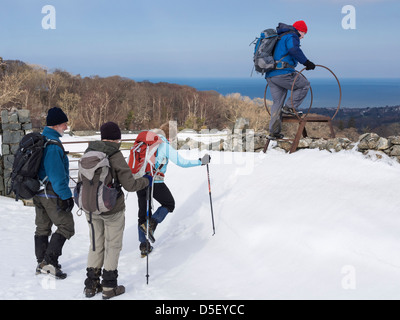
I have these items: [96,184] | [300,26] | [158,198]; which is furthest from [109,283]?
[300,26]

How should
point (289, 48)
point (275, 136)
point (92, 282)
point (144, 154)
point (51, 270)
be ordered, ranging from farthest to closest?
1. point (275, 136)
2. point (289, 48)
3. point (144, 154)
4. point (51, 270)
5. point (92, 282)

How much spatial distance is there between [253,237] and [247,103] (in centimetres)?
4112

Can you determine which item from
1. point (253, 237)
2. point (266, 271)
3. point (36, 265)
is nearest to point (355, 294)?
point (266, 271)

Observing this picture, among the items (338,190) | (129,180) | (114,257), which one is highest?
(129,180)

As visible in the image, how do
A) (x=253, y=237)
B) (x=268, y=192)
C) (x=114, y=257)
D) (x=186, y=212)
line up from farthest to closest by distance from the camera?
A: (x=186, y=212) → (x=268, y=192) → (x=253, y=237) → (x=114, y=257)

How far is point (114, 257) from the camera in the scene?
4414 mm

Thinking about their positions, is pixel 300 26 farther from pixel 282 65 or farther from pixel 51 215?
pixel 51 215

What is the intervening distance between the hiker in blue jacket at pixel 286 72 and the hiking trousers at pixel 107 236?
417 centimetres

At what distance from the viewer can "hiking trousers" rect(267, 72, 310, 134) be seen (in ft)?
23.8

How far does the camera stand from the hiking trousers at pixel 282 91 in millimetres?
7257

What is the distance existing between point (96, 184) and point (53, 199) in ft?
3.49

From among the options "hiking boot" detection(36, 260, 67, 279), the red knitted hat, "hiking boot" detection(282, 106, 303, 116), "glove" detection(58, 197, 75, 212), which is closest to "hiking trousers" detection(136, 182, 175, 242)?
"glove" detection(58, 197, 75, 212)

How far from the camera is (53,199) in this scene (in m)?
4.89
